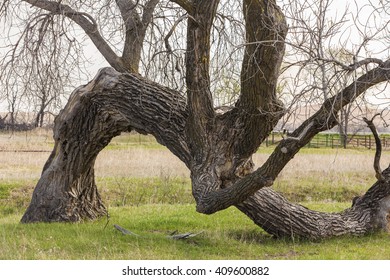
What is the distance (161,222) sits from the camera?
981 centimetres

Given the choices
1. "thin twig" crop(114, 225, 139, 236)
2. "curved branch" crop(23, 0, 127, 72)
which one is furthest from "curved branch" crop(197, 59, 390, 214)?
"curved branch" crop(23, 0, 127, 72)

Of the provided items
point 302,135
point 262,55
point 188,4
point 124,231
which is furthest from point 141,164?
point 302,135

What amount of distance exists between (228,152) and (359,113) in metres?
2.01

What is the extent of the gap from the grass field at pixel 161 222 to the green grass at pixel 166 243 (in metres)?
0.01

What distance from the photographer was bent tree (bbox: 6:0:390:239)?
23.5 feet

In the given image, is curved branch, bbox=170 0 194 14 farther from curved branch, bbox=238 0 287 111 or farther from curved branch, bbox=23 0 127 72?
curved branch, bbox=23 0 127 72

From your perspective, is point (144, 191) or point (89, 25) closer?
point (89, 25)

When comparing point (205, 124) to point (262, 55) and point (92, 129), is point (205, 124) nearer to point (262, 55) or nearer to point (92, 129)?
point (262, 55)

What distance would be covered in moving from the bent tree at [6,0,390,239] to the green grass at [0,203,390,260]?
0.37 meters

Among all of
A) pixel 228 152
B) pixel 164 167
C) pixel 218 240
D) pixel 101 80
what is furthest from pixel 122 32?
pixel 164 167

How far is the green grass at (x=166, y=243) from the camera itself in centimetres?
739

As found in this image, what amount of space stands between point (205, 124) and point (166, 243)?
5.48ft

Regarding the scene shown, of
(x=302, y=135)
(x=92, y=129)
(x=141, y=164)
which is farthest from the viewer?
(x=141, y=164)

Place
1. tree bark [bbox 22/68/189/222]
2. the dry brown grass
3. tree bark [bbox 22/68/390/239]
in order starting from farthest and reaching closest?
the dry brown grass
tree bark [bbox 22/68/189/222]
tree bark [bbox 22/68/390/239]
